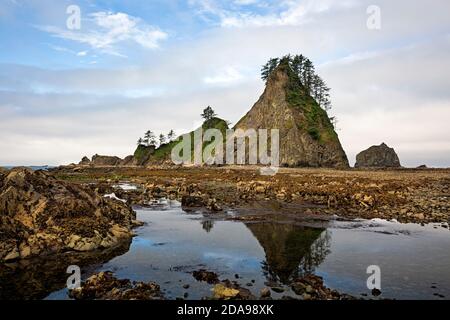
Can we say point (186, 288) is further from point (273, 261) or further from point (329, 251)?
point (329, 251)

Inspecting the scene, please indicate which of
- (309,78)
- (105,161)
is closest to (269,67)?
(309,78)

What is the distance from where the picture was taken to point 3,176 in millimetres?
20281

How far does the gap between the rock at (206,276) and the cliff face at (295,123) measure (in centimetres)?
8617

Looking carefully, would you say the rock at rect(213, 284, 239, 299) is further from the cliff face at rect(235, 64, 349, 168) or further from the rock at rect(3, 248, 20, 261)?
the cliff face at rect(235, 64, 349, 168)

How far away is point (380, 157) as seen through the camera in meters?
121

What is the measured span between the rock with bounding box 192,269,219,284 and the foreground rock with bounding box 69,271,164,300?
5.44 ft

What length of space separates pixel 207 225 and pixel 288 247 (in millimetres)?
7243

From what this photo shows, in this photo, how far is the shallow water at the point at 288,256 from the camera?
40.1 feet

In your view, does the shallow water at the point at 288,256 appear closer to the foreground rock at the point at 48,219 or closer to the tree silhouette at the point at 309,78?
the foreground rock at the point at 48,219

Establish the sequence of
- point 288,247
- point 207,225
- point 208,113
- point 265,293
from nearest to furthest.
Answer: point 265,293, point 288,247, point 207,225, point 208,113

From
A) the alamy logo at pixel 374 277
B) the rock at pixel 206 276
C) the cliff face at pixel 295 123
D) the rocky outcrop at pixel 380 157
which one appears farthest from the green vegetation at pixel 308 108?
the rock at pixel 206 276

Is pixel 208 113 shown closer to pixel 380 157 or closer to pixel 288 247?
pixel 380 157

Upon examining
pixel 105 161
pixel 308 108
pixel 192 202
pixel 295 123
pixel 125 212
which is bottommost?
pixel 192 202
